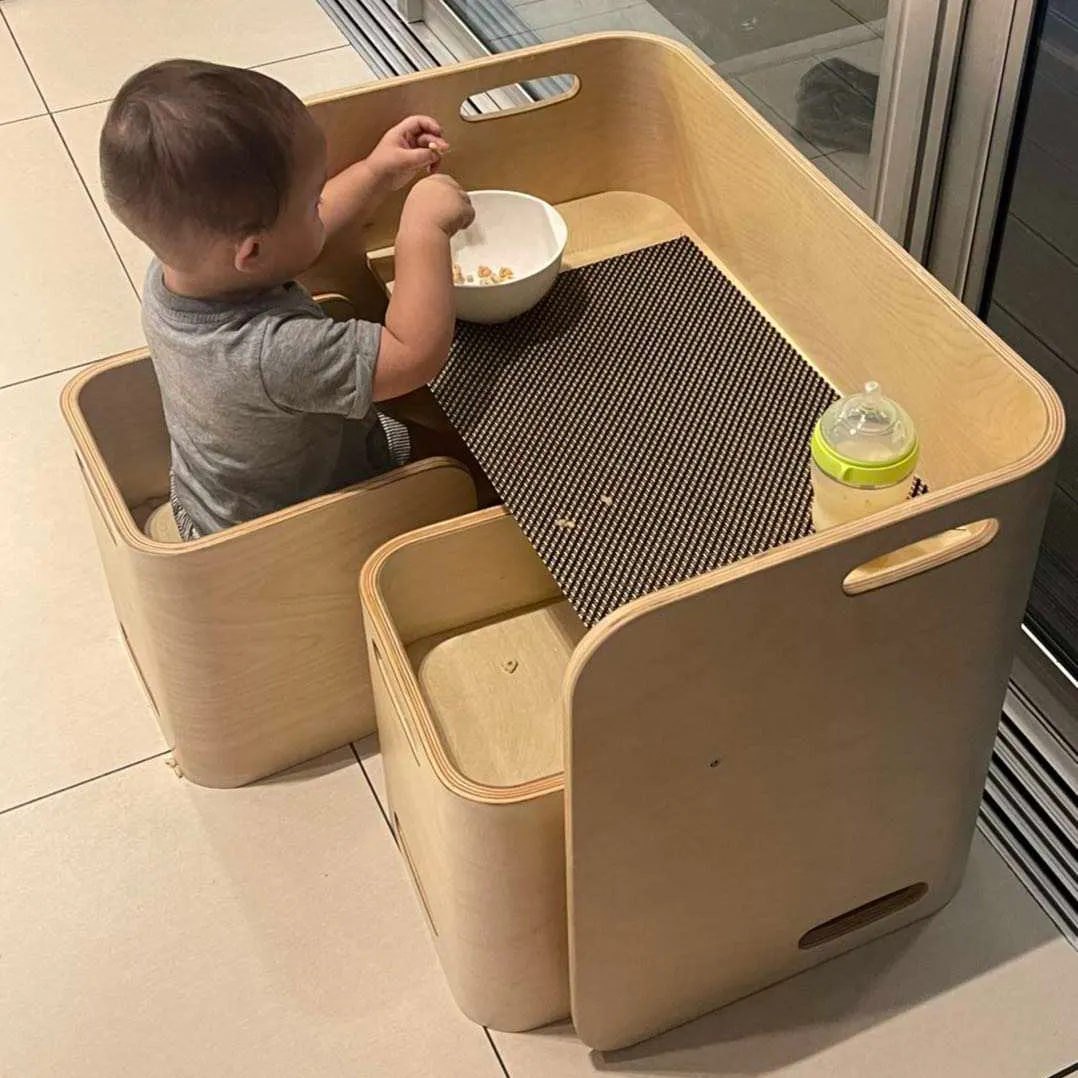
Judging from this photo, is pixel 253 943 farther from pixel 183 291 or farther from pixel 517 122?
pixel 517 122

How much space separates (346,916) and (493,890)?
297mm

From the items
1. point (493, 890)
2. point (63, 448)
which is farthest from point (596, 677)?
point (63, 448)

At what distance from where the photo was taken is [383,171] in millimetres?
1333

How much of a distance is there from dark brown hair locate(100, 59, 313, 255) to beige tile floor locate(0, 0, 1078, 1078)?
1.93 ft

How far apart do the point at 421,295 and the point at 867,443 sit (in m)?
0.40

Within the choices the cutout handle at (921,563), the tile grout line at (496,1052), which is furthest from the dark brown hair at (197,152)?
the tile grout line at (496,1052)

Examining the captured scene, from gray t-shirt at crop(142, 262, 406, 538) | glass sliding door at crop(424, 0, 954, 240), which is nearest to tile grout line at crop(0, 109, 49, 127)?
glass sliding door at crop(424, 0, 954, 240)

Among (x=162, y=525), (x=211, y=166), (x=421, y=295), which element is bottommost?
(x=162, y=525)

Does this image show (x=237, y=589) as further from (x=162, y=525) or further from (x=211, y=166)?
(x=211, y=166)

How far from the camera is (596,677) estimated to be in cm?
86

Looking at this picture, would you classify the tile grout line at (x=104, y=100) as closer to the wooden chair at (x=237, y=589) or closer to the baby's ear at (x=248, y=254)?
the wooden chair at (x=237, y=589)

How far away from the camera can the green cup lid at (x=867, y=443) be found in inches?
38.4

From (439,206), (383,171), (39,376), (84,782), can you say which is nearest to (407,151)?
(383,171)

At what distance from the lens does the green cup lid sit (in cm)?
98
